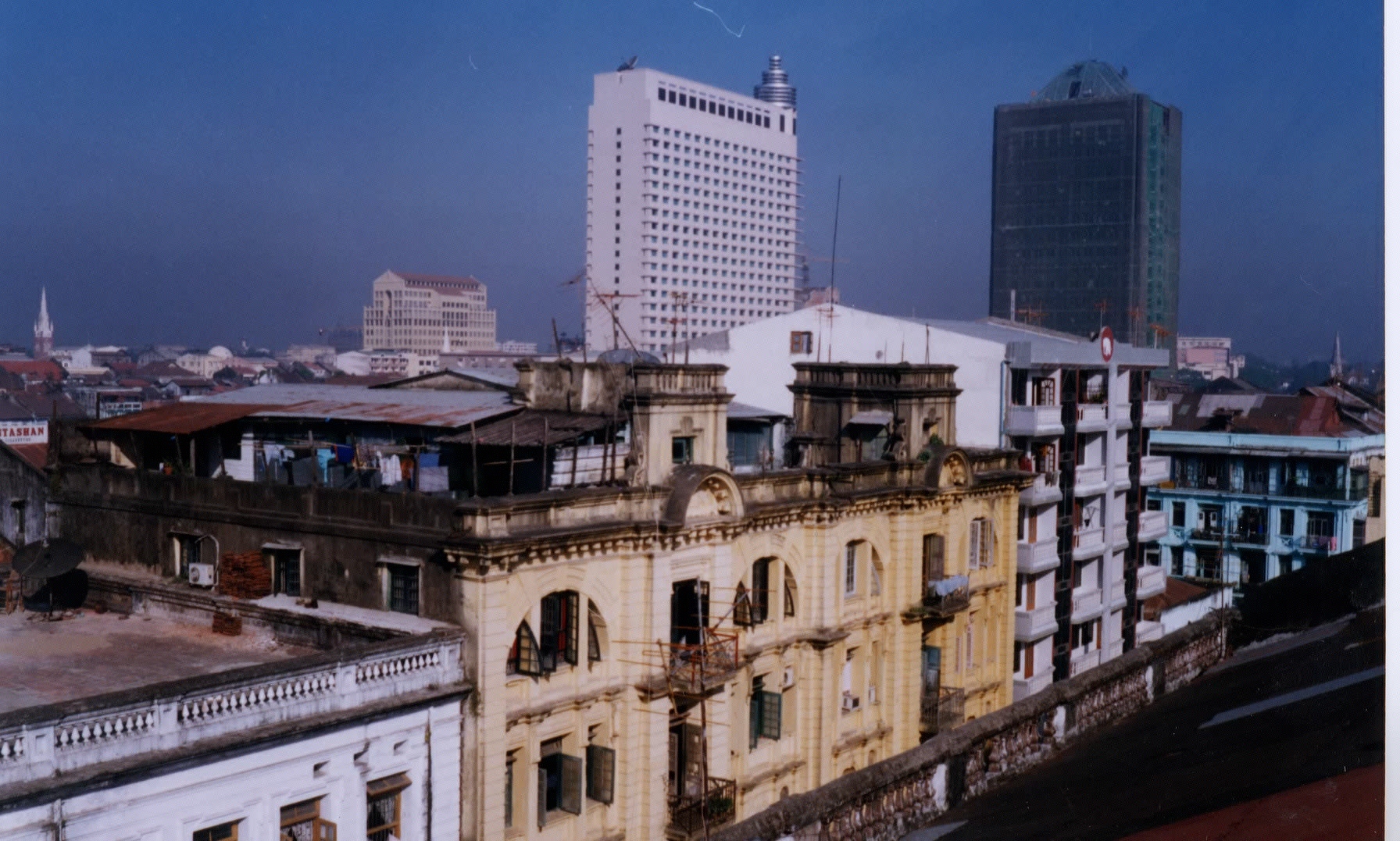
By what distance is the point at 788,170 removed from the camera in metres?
144

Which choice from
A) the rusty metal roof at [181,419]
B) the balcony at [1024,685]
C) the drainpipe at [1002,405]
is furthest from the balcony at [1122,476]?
the rusty metal roof at [181,419]

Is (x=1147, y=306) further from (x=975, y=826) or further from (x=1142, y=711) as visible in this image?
(x=975, y=826)

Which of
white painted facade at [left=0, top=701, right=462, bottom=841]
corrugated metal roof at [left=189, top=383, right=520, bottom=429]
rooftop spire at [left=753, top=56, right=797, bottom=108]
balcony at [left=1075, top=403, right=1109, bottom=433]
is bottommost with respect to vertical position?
white painted facade at [left=0, top=701, right=462, bottom=841]

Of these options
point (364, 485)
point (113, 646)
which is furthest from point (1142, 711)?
point (113, 646)

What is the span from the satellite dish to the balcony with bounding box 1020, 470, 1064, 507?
22.0 m

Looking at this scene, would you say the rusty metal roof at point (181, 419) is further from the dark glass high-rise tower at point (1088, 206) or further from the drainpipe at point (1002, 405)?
the dark glass high-rise tower at point (1088, 206)

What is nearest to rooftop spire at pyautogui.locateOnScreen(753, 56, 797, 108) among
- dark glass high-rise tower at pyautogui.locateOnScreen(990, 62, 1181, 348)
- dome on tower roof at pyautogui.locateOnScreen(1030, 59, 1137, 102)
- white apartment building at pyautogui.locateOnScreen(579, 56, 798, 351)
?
white apartment building at pyautogui.locateOnScreen(579, 56, 798, 351)

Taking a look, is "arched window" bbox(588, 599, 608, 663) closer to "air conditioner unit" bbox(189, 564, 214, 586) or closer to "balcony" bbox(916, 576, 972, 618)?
"air conditioner unit" bbox(189, 564, 214, 586)

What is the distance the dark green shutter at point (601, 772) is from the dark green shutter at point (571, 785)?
722mm

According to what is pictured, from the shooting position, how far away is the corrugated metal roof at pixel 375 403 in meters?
23.7

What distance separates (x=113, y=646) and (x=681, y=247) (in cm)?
11028

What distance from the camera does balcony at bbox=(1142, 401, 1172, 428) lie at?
41.0 metres

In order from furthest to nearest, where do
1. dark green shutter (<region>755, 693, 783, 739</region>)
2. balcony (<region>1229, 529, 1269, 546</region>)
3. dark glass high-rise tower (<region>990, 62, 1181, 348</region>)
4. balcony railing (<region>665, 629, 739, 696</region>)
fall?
dark glass high-rise tower (<region>990, 62, 1181, 348</region>), balcony (<region>1229, 529, 1269, 546</region>), dark green shutter (<region>755, 693, 783, 739</region>), balcony railing (<region>665, 629, 739, 696</region>)

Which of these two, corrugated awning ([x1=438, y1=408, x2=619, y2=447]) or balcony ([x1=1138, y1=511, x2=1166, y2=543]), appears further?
balcony ([x1=1138, y1=511, x2=1166, y2=543])
